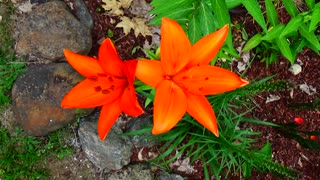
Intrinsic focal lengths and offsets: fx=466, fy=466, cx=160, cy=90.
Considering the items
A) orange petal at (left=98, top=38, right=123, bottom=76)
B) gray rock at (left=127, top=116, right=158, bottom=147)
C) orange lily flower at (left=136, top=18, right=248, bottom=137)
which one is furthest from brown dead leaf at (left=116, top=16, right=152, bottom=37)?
orange lily flower at (left=136, top=18, right=248, bottom=137)

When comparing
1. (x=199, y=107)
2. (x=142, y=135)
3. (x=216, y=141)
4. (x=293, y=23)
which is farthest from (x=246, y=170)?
(x=199, y=107)

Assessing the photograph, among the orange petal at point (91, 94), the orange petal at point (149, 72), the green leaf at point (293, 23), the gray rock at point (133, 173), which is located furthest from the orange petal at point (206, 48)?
the gray rock at point (133, 173)

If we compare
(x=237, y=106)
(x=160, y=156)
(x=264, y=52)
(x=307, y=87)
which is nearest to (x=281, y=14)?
(x=264, y=52)

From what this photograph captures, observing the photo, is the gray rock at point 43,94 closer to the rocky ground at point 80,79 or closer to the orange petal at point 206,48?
the rocky ground at point 80,79

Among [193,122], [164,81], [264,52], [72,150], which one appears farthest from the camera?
[264,52]

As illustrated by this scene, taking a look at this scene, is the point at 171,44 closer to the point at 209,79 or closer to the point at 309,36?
the point at 209,79

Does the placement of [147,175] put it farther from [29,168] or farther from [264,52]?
[264,52]
